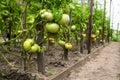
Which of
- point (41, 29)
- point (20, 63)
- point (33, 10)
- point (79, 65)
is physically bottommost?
point (79, 65)

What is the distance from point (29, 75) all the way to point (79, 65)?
4308 mm

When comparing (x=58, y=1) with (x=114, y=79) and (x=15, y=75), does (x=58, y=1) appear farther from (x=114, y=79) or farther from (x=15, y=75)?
(x=114, y=79)

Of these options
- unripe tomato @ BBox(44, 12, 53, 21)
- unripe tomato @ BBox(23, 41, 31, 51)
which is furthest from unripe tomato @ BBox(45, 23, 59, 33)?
unripe tomato @ BBox(23, 41, 31, 51)

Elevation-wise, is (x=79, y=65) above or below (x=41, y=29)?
below

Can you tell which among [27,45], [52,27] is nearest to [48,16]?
[52,27]

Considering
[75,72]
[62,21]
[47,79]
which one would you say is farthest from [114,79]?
[62,21]

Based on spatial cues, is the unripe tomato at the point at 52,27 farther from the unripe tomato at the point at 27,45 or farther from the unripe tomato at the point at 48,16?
the unripe tomato at the point at 27,45

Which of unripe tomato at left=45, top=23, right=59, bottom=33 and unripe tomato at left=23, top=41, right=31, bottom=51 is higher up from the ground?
unripe tomato at left=45, top=23, right=59, bottom=33

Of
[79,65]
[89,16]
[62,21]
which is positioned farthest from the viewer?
[89,16]

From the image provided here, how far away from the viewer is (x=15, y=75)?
5.79 meters

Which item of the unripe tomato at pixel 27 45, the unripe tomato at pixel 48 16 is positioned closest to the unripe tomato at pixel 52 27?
the unripe tomato at pixel 48 16

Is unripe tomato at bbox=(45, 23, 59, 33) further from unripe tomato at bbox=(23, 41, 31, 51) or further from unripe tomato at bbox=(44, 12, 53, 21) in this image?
unripe tomato at bbox=(23, 41, 31, 51)

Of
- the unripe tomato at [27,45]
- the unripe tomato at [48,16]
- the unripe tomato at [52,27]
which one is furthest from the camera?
the unripe tomato at [27,45]

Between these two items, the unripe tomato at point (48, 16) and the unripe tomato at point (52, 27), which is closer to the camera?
the unripe tomato at point (52, 27)
